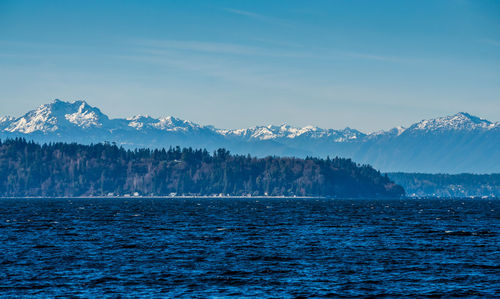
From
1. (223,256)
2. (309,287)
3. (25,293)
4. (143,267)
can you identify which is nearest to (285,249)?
(223,256)

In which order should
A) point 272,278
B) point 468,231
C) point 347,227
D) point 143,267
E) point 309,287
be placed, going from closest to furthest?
point 309,287 → point 272,278 → point 143,267 → point 468,231 → point 347,227

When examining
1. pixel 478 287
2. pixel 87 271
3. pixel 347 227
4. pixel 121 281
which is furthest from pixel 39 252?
pixel 347 227

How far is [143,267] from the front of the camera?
66.8 metres

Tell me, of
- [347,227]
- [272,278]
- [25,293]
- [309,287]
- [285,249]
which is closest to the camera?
[25,293]

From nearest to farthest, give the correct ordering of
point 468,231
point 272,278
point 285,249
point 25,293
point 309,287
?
1. point 25,293
2. point 309,287
3. point 272,278
4. point 285,249
5. point 468,231

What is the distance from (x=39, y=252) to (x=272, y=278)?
29.8 meters

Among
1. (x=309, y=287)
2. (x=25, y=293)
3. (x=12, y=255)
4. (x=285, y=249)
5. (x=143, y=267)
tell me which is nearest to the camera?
(x=25, y=293)

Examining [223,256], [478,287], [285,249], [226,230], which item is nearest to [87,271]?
[223,256]

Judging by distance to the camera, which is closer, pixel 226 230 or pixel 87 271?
pixel 87 271

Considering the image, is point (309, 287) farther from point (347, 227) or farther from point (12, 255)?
point (347, 227)

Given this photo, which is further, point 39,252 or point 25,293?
point 39,252

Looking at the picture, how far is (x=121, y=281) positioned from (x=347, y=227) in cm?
6588

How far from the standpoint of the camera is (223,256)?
7538cm

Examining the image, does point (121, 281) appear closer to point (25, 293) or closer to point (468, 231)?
point (25, 293)
